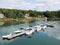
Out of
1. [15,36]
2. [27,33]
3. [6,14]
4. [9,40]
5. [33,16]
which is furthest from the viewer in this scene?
[33,16]

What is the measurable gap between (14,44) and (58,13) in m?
83.5

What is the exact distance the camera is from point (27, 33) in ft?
106

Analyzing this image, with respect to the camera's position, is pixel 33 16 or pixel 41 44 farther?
pixel 33 16

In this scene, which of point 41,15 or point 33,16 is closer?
point 33,16

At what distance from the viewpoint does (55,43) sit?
25.4 meters

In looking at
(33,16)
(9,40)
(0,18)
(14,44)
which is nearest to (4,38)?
(9,40)

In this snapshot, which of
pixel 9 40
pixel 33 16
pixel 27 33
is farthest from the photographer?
pixel 33 16

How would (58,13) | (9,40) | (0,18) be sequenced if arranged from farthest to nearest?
1. (58,13)
2. (0,18)
3. (9,40)

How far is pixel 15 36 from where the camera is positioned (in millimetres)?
29078

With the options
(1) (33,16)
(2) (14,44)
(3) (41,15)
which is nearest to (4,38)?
(2) (14,44)

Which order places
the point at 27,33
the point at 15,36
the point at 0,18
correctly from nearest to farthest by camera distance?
the point at 15,36, the point at 27,33, the point at 0,18

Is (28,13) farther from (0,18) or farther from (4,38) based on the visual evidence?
(4,38)

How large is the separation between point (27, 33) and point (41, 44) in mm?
8347

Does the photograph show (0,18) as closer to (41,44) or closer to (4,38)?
(4,38)
